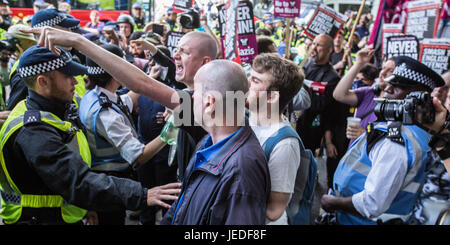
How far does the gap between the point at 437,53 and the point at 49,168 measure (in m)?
4.65

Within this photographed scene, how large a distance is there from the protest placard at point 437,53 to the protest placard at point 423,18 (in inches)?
27.3

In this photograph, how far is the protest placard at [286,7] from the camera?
4699 millimetres

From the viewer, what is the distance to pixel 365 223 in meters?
2.46

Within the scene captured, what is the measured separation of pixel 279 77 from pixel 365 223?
1266mm

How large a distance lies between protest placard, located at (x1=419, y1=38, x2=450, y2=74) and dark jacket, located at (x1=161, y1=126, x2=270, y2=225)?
3854 millimetres

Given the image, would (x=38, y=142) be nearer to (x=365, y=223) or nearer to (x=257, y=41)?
(x=365, y=223)

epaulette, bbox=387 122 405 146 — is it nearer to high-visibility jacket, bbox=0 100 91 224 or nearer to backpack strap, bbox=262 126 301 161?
backpack strap, bbox=262 126 301 161

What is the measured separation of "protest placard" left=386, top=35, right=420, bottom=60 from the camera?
456 cm

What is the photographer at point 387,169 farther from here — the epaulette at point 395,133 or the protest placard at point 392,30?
the protest placard at point 392,30

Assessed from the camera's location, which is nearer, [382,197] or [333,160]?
[382,197]

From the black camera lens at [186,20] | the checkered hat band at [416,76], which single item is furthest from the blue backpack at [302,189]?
the black camera lens at [186,20]

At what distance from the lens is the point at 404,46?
4648mm

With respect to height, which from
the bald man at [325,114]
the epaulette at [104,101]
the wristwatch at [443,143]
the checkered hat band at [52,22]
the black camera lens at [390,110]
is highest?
the checkered hat band at [52,22]
